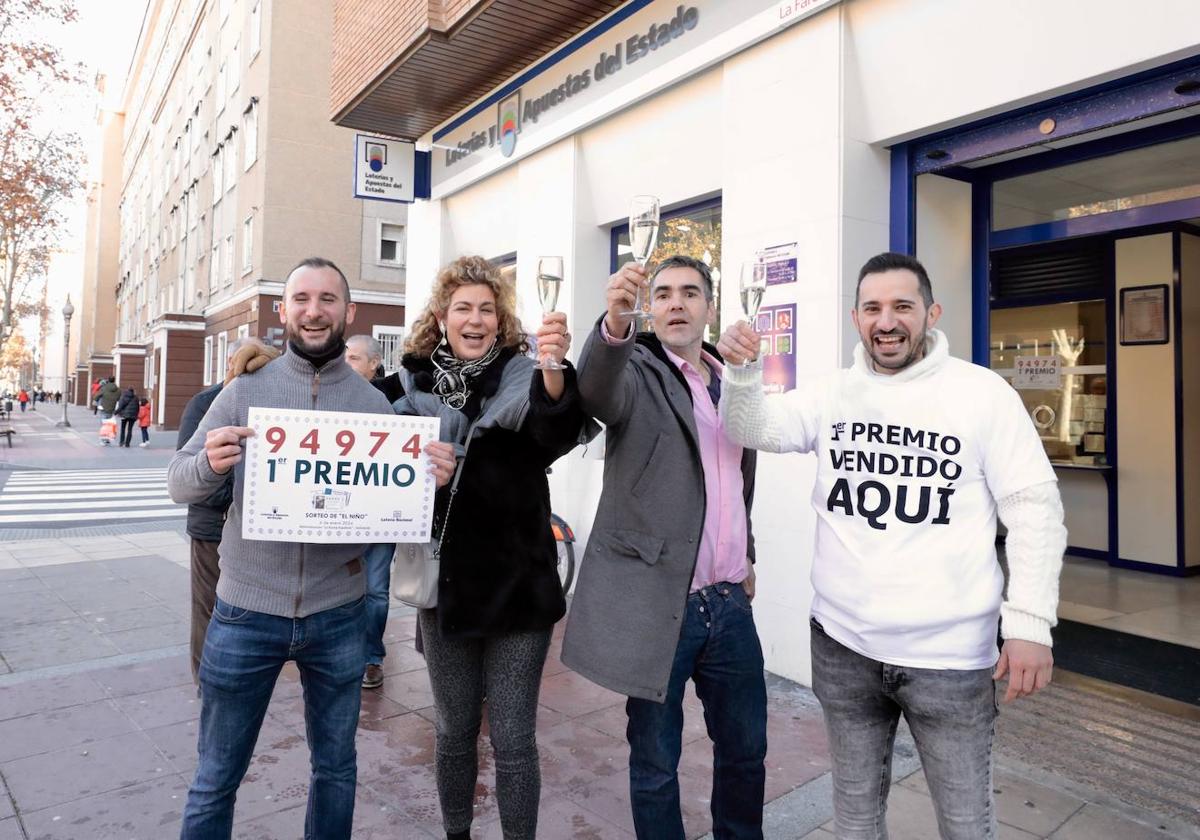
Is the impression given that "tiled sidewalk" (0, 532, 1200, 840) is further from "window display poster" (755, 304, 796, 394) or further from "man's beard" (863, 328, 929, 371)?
"man's beard" (863, 328, 929, 371)

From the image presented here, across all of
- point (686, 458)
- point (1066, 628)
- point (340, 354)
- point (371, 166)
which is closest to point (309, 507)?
point (340, 354)

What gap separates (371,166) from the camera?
31.2ft

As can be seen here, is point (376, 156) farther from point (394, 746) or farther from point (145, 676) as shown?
point (394, 746)

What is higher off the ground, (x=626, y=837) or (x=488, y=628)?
(x=488, y=628)

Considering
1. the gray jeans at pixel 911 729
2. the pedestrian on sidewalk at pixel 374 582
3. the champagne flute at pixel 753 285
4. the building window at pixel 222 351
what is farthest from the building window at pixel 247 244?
the gray jeans at pixel 911 729

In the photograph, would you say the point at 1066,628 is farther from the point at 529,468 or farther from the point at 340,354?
the point at 340,354

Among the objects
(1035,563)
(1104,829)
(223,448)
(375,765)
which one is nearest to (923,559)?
(1035,563)

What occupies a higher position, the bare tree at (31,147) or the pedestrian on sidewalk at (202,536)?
the bare tree at (31,147)

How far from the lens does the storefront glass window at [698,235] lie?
631cm

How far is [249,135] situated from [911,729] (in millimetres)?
25548

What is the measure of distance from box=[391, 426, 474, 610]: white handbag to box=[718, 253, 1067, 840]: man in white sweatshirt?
1.00 metres

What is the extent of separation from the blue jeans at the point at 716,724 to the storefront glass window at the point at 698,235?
3868 mm

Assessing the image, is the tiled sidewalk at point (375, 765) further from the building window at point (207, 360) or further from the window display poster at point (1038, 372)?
the building window at point (207, 360)

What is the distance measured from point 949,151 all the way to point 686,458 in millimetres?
3172
